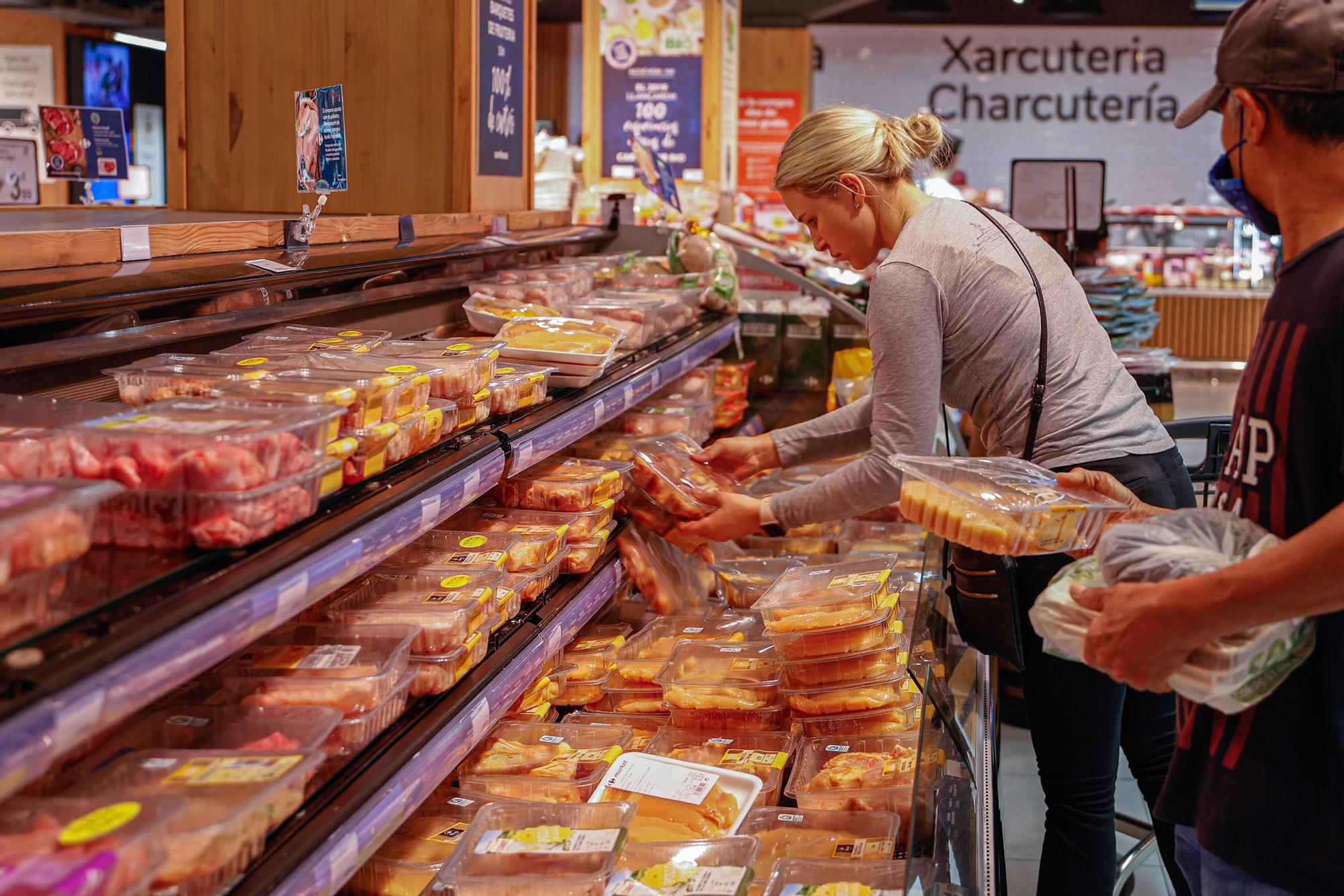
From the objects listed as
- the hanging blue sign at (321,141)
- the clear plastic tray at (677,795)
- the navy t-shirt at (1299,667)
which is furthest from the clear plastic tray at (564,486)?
the navy t-shirt at (1299,667)

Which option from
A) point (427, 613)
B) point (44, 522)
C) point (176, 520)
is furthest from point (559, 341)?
point (44, 522)

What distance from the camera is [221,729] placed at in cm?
174

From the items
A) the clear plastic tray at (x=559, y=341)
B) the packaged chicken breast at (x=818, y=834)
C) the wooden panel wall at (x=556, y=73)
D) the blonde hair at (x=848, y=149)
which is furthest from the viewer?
the wooden panel wall at (x=556, y=73)

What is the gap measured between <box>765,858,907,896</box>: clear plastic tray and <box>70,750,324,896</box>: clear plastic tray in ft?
2.71

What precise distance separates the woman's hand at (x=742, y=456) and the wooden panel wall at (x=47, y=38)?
9658 millimetres

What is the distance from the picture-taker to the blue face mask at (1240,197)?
63.4 inches

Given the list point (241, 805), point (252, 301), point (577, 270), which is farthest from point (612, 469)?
point (241, 805)

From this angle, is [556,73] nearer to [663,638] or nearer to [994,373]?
[663,638]

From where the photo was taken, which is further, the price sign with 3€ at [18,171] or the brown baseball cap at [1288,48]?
the price sign with 3€ at [18,171]

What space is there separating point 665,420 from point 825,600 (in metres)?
1.14

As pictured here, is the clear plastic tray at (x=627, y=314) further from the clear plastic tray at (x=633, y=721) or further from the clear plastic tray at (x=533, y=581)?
the clear plastic tray at (x=633, y=721)

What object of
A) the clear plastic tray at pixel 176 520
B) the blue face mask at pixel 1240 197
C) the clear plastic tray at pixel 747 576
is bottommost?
the clear plastic tray at pixel 747 576

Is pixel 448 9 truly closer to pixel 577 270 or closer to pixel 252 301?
pixel 577 270

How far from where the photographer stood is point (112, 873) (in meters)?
1.24
